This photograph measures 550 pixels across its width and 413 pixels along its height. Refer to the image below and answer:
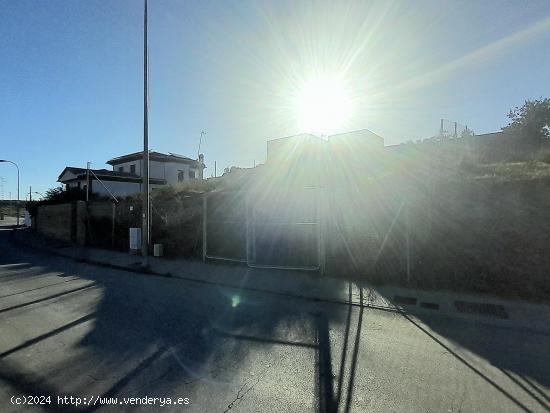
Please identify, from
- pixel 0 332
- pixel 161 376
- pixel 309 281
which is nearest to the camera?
pixel 161 376

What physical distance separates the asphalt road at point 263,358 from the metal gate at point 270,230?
3187mm

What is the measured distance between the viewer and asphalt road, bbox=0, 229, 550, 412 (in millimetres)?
3727

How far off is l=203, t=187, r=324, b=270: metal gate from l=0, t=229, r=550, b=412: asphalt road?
10.5 ft

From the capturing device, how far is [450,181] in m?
10.8

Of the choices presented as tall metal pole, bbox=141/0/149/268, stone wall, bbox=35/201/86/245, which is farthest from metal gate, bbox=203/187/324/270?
stone wall, bbox=35/201/86/245

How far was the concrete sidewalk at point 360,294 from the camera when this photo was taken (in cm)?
670

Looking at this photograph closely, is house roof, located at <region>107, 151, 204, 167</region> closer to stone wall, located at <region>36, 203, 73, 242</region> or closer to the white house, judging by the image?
the white house

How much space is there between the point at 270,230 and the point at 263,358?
742cm

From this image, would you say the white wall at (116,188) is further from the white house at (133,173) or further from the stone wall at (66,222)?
the stone wall at (66,222)

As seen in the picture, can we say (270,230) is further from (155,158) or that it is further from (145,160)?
(155,158)

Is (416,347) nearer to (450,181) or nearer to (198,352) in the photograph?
(198,352)

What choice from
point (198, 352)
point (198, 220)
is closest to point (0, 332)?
point (198, 352)

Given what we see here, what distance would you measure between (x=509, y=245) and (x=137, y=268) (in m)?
11.7

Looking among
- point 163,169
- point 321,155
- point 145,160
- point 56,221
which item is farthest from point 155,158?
point 145,160
